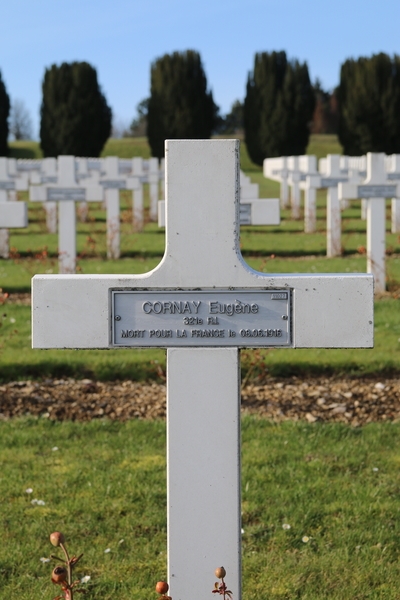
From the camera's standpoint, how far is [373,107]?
3391 cm

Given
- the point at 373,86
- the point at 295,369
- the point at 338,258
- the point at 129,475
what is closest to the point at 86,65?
the point at 373,86

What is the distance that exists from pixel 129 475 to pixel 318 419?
154cm

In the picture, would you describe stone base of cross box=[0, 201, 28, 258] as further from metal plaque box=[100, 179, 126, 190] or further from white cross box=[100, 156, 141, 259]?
metal plaque box=[100, 179, 126, 190]

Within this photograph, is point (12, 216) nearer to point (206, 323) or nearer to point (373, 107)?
point (206, 323)

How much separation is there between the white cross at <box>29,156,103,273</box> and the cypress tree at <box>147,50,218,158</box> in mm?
24098

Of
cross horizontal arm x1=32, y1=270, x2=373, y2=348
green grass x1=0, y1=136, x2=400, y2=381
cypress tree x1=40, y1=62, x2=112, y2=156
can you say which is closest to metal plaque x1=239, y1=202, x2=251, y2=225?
green grass x1=0, y1=136, x2=400, y2=381

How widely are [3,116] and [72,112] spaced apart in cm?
357

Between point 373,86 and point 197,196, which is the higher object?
point 373,86

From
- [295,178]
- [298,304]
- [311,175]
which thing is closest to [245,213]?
[298,304]

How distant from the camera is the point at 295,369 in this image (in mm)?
7500

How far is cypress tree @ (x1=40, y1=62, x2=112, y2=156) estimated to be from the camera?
37125 millimetres

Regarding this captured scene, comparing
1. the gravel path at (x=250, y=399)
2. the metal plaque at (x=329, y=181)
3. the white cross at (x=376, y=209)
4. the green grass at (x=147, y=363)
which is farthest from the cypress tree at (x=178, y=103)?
the gravel path at (x=250, y=399)

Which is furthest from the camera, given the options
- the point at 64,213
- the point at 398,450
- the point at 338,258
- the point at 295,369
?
the point at 338,258

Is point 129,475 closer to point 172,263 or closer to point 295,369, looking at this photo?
point 172,263
